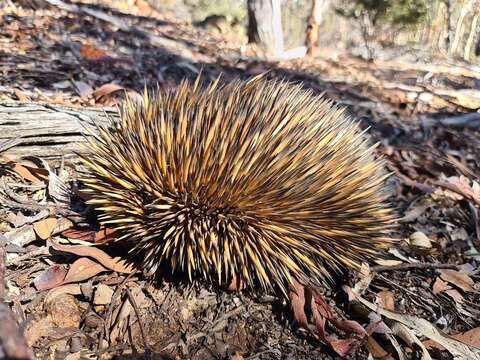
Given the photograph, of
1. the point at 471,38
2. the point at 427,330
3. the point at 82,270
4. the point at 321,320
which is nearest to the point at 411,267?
the point at 427,330

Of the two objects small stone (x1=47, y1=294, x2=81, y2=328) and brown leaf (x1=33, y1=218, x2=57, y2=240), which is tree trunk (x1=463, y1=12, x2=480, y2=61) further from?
small stone (x1=47, y1=294, x2=81, y2=328)

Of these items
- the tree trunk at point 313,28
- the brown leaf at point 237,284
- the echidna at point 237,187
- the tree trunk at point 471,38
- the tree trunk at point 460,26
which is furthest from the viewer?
the tree trunk at point 471,38

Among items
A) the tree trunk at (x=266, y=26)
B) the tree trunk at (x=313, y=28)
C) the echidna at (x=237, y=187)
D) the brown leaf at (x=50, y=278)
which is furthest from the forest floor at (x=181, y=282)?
the tree trunk at (x=313, y=28)

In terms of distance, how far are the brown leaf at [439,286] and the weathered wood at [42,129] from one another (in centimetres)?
240

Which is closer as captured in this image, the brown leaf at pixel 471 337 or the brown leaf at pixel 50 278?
the brown leaf at pixel 50 278

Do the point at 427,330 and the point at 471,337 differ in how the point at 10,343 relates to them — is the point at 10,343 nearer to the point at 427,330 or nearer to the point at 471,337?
the point at 427,330

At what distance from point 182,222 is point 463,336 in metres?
1.68

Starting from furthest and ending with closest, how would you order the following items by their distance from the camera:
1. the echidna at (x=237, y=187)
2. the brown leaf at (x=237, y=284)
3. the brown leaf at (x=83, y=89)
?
the brown leaf at (x=83, y=89)
the brown leaf at (x=237, y=284)
the echidna at (x=237, y=187)

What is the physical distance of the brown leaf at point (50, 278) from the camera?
2.52 m

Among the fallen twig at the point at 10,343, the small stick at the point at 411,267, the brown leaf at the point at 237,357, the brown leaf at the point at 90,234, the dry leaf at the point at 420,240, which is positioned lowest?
the dry leaf at the point at 420,240

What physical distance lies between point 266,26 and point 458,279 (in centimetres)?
600

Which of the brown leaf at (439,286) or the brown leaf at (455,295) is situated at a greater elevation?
the brown leaf at (439,286)

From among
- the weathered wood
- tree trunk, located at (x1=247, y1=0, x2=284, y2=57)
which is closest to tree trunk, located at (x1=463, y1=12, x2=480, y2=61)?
tree trunk, located at (x1=247, y1=0, x2=284, y2=57)

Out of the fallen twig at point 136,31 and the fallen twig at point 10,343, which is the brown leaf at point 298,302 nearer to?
the fallen twig at point 10,343
